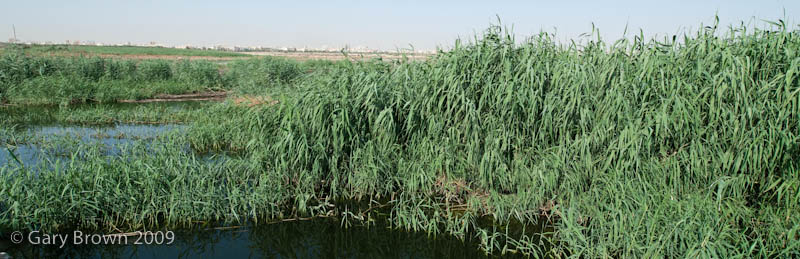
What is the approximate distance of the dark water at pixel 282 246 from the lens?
4680 mm

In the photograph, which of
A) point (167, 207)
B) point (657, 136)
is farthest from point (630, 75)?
point (167, 207)

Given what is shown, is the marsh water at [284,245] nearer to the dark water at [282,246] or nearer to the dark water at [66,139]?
the dark water at [282,246]

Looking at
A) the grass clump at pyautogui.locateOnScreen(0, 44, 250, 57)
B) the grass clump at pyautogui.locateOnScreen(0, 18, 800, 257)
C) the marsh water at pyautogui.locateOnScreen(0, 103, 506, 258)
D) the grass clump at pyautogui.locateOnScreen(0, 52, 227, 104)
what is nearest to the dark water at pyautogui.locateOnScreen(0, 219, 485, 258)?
the marsh water at pyautogui.locateOnScreen(0, 103, 506, 258)

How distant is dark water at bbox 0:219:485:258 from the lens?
4680 mm

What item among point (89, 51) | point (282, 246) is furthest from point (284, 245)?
point (89, 51)

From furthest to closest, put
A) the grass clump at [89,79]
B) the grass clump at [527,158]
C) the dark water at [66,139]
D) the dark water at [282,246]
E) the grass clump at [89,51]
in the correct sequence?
the grass clump at [89,51]
the grass clump at [89,79]
the dark water at [66,139]
the dark water at [282,246]
the grass clump at [527,158]

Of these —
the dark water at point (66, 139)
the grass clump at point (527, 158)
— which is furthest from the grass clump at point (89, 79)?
the grass clump at point (527, 158)

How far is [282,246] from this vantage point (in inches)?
199

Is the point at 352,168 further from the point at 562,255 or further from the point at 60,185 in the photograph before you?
the point at 60,185

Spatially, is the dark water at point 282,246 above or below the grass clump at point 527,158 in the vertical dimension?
below

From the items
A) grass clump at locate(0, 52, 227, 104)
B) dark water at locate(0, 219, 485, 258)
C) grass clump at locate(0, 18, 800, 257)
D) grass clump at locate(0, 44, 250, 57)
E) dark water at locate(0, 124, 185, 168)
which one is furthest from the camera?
grass clump at locate(0, 44, 250, 57)

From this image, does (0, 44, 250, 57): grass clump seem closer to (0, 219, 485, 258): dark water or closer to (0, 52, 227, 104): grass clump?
(0, 52, 227, 104): grass clump

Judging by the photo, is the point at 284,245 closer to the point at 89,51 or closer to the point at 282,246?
the point at 282,246

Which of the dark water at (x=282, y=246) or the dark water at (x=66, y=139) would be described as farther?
the dark water at (x=66, y=139)
